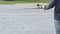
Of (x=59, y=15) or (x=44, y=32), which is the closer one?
(x=59, y=15)

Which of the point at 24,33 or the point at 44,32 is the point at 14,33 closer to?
the point at 24,33

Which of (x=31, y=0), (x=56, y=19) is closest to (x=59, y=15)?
(x=56, y=19)

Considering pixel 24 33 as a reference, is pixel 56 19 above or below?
above

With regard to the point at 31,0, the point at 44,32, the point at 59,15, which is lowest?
the point at 31,0

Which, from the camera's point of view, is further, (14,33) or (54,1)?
(14,33)

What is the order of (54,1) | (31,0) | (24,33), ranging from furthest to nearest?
(31,0) < (24,33) < (54,1)

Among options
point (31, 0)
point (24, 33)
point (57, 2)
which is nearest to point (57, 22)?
point (57, 2)

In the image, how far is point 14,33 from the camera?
8.45 meters

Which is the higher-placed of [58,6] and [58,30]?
[58,6]

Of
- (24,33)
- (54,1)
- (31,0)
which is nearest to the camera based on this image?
(54,1)

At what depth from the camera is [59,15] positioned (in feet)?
14.8

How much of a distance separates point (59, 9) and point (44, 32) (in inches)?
160

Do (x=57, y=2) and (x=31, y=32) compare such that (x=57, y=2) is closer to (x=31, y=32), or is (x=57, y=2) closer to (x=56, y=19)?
(x=56, y=19)

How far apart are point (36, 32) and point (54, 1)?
406 cm
